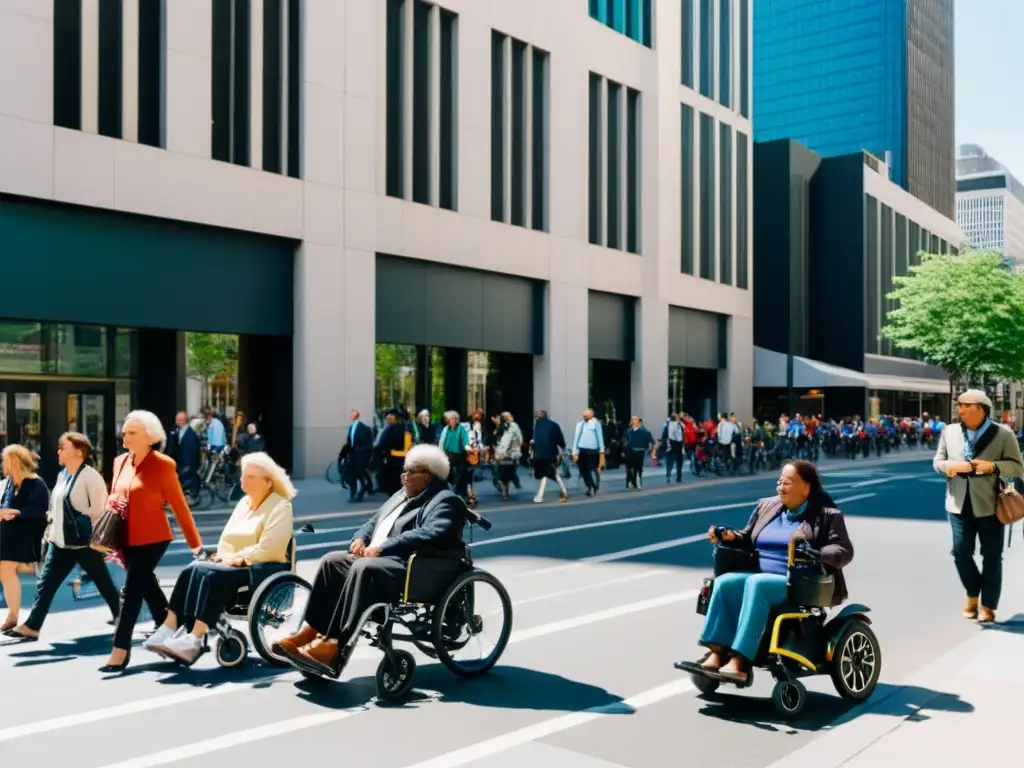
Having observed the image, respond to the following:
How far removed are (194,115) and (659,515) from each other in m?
12.7

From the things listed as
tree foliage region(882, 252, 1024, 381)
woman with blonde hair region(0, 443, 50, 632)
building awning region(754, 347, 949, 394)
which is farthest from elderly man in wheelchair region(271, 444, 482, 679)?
tree foliage region(882, 252, 1024, 381)

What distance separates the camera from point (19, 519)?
805cm

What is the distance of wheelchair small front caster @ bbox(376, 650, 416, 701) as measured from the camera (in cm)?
596

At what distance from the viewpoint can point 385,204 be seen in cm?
2552

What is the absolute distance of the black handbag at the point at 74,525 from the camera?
24.9 ft

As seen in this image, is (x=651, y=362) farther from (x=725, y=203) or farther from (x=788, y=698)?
(x=788, y=698)

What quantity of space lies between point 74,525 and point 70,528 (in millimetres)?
35

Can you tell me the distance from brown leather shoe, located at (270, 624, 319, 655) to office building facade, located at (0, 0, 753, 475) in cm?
1497

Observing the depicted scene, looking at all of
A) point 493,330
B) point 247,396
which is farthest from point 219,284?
point 493,330

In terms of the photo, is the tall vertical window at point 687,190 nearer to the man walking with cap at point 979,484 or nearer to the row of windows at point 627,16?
the row of windows at point 627,16

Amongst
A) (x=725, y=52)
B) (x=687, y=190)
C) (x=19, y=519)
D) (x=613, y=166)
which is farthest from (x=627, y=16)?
(x=19, y=519)

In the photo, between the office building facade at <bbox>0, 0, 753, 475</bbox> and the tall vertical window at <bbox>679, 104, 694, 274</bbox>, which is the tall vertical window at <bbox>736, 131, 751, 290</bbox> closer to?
the tall vertical window at <bbox>679, 104, 694, 274</bbox>

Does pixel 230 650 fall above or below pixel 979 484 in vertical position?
below

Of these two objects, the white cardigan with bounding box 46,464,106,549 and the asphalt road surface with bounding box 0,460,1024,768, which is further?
the white cardigan with bounding box 46,464,106,549
